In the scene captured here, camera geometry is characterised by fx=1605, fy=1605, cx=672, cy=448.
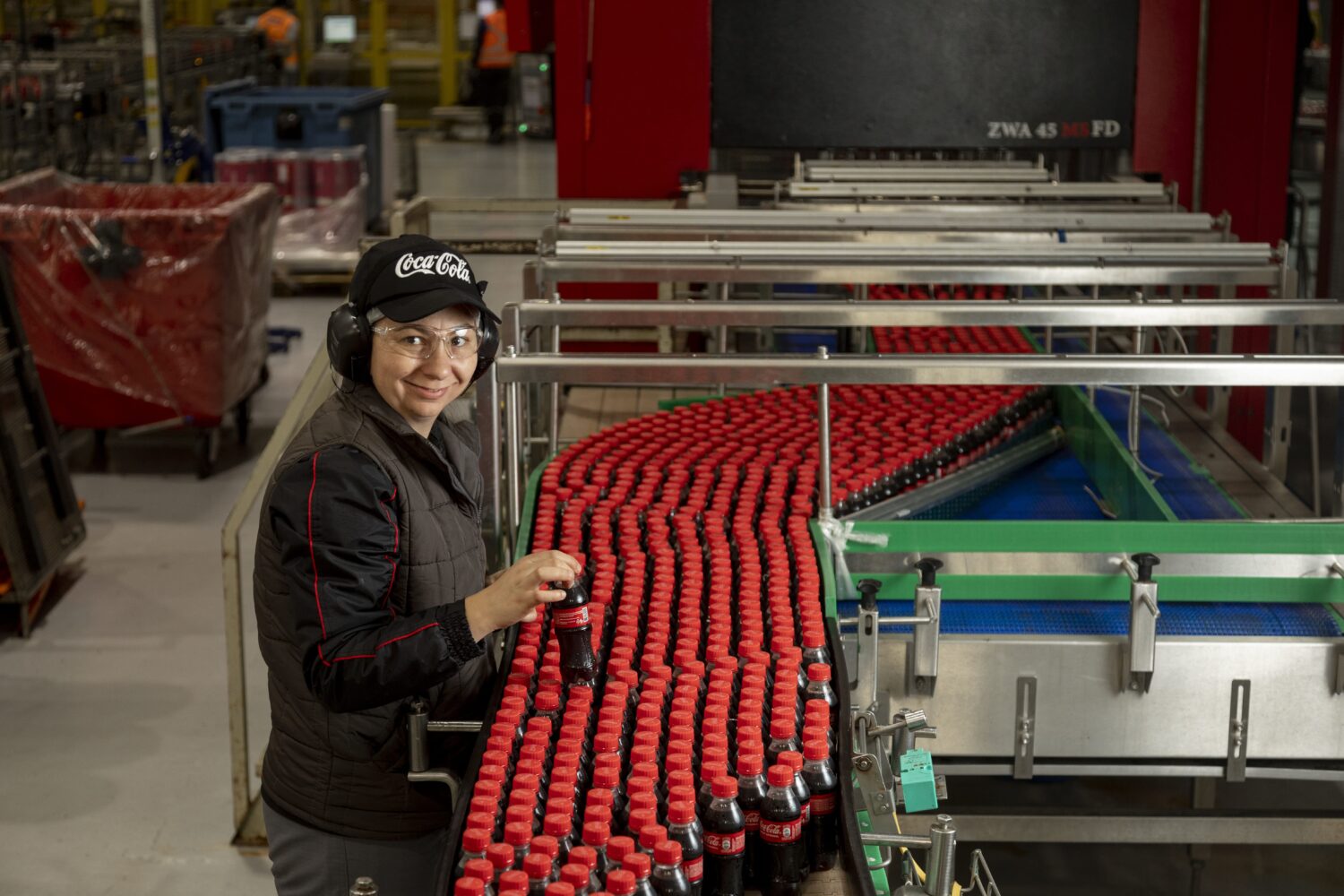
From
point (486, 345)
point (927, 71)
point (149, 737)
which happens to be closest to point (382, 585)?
point (486, 345)

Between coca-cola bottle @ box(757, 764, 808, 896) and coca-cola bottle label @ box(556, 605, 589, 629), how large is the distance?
0.42 meters

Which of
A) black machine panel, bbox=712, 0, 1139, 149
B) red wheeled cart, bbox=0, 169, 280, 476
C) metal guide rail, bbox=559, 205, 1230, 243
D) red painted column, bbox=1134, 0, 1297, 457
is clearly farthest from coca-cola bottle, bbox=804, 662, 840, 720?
red wheeled cart, bbox=0, 169, 280, 476

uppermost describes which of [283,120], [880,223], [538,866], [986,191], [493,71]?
[493,71]

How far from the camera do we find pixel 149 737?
18.3ft

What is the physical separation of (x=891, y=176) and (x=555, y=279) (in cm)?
302

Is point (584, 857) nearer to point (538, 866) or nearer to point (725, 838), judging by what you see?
point (538, 866)

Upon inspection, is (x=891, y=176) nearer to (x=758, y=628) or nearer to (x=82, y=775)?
(x=82, y=775)

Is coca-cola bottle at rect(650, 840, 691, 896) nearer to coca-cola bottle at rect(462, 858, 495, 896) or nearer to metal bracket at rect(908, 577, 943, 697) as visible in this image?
coca-cola bottle at rect(462, 858, 495, 896)

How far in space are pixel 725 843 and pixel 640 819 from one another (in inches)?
5.0

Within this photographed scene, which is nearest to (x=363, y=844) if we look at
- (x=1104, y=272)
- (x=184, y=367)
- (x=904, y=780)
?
(x=904, y=780)

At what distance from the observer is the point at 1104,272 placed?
4.73 metres

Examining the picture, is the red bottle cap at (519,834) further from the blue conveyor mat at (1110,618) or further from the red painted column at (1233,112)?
the red painted column at (1233,112)

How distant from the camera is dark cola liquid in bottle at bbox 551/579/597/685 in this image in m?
2.46

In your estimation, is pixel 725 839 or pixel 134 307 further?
pixel 134 307
